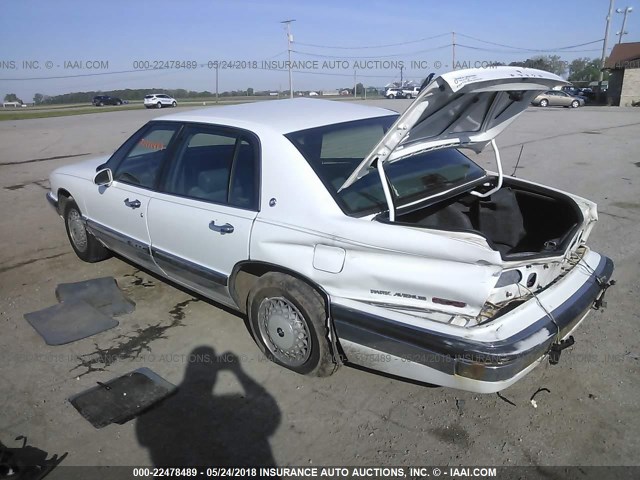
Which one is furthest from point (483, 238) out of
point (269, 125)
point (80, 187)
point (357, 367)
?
point (80, 187)

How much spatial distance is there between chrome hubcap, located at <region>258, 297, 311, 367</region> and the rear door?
14.2 inches

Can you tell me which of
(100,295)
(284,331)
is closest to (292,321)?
(284,331)

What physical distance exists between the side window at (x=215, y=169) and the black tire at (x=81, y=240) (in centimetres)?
172

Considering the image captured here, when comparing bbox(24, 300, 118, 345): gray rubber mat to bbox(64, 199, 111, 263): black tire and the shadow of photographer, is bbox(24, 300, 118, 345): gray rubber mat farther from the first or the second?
the shadow of photographer

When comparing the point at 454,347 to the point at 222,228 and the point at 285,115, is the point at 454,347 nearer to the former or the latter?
the point at 222,228

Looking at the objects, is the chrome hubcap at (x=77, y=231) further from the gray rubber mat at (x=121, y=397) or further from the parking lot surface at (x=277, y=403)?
the gray rubber mat at (x=121, y=397)

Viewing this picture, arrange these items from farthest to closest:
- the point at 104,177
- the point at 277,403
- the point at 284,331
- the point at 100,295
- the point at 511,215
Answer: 1. the point at 100,295
2. the point at 104,177
3. the point at 511,215
4. the point at 284,331
5. the point at 277,403

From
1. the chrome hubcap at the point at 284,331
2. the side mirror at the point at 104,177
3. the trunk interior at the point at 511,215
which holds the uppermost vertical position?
the side mirror at the point at 104,177

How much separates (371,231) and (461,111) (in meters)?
1.16

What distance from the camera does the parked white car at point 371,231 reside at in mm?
2393

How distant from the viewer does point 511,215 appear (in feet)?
11.7

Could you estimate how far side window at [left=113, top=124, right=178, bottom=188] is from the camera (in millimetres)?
3820

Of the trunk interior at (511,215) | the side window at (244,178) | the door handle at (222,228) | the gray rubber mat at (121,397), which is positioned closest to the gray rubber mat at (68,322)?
the gray rubber mat at (121,397)

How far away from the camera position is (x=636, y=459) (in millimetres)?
2391
